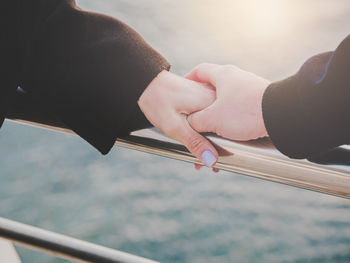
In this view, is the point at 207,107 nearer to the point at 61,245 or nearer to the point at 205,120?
the point at 205,120

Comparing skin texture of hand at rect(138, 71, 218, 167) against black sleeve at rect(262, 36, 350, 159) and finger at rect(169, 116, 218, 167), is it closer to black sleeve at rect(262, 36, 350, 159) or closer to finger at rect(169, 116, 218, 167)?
finger at rect(169, 116, 218, 167)

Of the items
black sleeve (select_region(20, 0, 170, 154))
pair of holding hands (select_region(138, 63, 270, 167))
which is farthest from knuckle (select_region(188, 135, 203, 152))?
black sleeve (select_region(20, 0, 170, 154))

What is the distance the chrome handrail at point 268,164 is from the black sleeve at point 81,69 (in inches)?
4.4

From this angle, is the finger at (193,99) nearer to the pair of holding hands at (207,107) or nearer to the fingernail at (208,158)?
the pair of holding hands at (207,107)

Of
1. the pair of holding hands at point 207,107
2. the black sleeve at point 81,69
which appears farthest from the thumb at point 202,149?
the black sleeve at point 81,69

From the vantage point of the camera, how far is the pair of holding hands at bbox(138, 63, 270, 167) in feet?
1.79

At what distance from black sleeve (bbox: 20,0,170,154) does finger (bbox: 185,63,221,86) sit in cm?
9

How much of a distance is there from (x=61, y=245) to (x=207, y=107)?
31 centimetres

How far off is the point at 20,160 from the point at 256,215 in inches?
360

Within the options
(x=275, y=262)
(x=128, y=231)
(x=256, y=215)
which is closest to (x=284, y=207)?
(x=256, y=215)

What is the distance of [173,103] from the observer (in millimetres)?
625

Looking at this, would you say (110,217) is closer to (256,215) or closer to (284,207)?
(256,215)

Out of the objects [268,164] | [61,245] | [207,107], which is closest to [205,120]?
[207,107]

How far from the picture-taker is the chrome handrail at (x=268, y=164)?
47 centimetres
